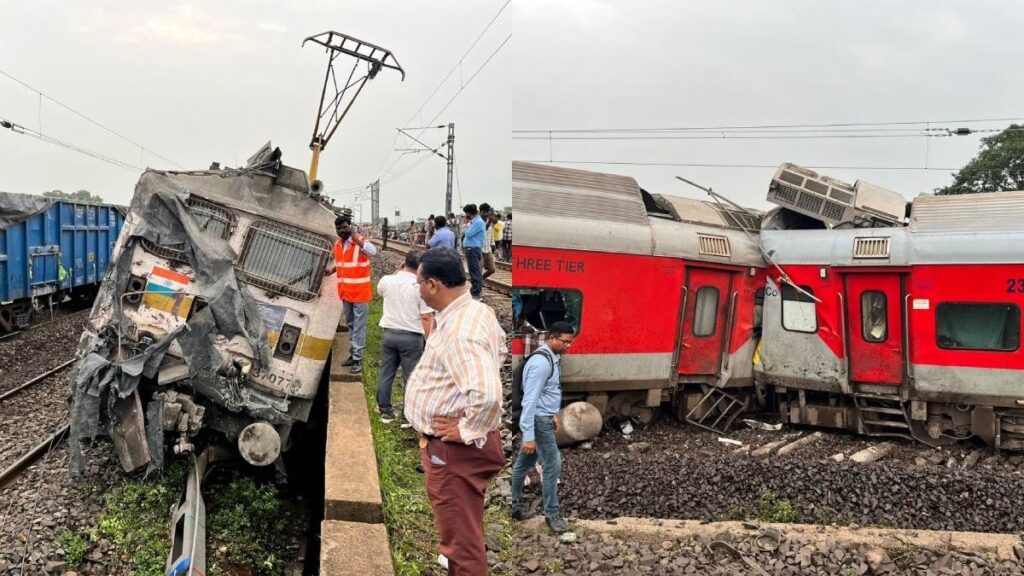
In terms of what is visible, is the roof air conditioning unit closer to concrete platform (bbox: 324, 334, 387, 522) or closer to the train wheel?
the train wheel

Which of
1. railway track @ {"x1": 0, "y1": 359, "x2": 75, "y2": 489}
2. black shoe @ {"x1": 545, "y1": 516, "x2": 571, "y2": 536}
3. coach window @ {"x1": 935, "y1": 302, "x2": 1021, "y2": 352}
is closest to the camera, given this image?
black shoe @ {"x1": 545, "y1": 516, "x2": 571, "y2": 536}

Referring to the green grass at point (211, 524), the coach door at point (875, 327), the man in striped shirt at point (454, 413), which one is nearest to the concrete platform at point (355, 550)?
the man in striped shirt at point (454, 413)

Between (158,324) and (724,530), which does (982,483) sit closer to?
(724,530)

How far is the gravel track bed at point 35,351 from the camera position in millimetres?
11844

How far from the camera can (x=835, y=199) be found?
10602 millimetres

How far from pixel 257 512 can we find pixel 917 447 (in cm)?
826

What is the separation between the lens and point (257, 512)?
23.1 ft

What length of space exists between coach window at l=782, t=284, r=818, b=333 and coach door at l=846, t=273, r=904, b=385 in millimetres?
478

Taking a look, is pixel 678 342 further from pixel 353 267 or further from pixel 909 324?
pixel 353 267

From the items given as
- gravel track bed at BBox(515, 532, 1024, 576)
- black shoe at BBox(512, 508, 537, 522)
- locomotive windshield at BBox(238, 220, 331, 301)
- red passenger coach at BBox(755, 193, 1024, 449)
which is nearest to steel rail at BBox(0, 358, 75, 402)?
locomotive windshield at BBox(238, 220, 331, 301)

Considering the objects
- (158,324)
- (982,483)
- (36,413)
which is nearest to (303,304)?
(158,324)

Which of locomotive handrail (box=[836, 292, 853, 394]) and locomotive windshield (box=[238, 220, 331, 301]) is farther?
locomotive handrail (box=[836, 292, 853, 394])

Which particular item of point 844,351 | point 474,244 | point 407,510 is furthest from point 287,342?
point 844,351

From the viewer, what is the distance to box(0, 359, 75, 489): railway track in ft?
24.7
